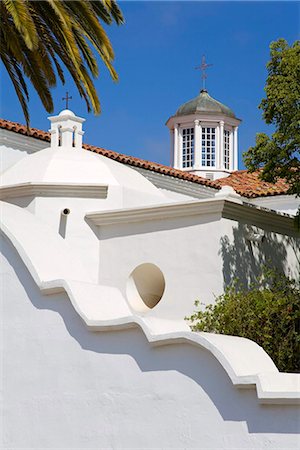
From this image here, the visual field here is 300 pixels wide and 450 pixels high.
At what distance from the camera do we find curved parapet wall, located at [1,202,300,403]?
696cm

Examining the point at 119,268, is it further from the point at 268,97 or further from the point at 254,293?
the point at 268,97

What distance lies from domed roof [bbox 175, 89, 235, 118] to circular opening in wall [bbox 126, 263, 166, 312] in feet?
66.0

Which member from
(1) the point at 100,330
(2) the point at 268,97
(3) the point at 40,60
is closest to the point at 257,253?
(2) the point at 268,97

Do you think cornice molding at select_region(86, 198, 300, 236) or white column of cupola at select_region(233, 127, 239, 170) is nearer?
cornice molding at select_region(86, 198, 300, 236)

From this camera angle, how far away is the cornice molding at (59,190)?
542 inches

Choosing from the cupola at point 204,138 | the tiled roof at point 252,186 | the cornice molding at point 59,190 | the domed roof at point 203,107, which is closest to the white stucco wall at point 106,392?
the cornice molding at point 59,190

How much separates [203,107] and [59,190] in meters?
20.3

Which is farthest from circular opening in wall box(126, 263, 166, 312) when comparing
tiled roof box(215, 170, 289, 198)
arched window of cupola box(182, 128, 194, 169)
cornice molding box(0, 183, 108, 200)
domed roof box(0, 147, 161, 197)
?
arched window of cupola box(182, 128, 194, 169)

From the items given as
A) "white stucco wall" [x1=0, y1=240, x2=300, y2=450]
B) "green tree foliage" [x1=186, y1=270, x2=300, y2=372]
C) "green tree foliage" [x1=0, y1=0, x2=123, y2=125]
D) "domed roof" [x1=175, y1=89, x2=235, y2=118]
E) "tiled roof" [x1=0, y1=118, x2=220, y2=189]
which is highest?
"domed roof" [x1=175, y1=89, x2=235, y2=118]

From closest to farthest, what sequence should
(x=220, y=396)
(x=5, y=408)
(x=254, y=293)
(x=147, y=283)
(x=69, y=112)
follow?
(x=220, y=396), (x=5, y=408), (x=254, y=293), (x=147, y=283), (x=69, y=112)

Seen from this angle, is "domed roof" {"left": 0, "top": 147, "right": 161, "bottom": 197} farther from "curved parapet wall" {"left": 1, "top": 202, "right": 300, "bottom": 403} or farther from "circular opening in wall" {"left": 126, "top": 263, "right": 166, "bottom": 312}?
"curved parapet wall" {"left": 1, "top": 202, "right": 300, "bottom": 403}

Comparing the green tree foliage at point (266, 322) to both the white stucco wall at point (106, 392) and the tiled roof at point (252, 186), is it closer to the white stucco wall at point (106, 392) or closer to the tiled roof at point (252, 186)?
the white stucco wall at point (106, 392)

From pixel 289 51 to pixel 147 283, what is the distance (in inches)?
186

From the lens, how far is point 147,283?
14109 millimetres
